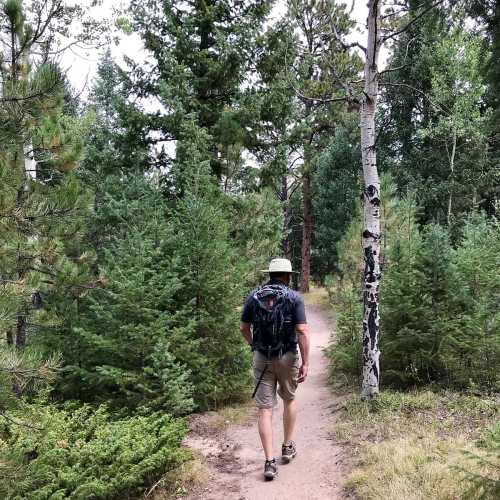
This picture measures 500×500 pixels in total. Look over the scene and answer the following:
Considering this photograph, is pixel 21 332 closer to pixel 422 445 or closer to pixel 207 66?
pixel 422 445

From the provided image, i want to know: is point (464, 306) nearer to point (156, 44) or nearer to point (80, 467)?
point (80, 467)

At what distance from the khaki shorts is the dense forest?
Result: 124 centimetres

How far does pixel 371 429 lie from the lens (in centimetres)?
526

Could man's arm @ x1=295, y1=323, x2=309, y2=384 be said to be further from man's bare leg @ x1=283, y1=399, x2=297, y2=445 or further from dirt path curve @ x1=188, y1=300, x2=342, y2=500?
dirt path curve @ x1=188, y1=300, x2=342, y2=500

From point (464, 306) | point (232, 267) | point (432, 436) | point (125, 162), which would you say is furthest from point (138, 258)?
point (464, 306)

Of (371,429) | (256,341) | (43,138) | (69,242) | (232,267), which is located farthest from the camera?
(232,267)

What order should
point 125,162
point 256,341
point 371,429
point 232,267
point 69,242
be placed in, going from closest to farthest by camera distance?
point 256,341
point 371,429
point 69,242
point 232,267
point 125,162

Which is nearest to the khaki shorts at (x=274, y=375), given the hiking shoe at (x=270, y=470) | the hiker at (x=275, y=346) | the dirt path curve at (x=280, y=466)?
the hiker at (x=275, y=346)

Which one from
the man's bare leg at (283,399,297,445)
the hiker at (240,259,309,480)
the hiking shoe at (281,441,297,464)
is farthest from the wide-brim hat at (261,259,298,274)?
the hiking shoe at (281,441,297,464)

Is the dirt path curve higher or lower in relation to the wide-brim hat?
lower

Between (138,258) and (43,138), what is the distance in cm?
202

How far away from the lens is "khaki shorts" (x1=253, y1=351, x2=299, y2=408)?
4.42 meters

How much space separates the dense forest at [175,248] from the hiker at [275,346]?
46.1 inches

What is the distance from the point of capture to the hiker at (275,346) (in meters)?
4.36
